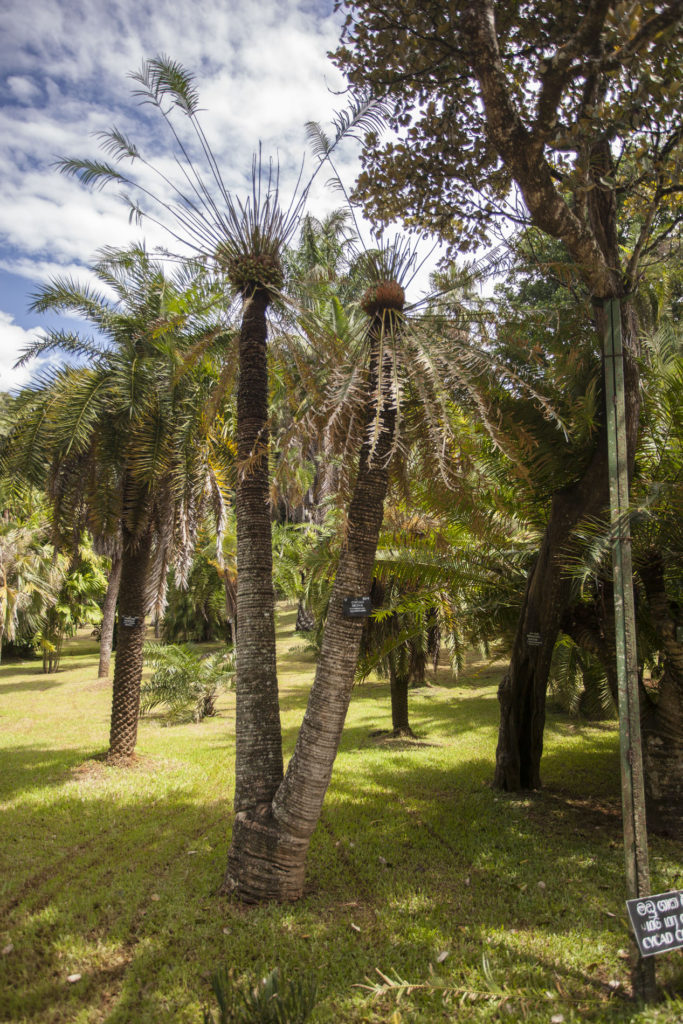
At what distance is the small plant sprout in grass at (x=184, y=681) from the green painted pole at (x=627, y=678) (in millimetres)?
12952

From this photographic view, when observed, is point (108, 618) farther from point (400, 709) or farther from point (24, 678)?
point (400, 709)

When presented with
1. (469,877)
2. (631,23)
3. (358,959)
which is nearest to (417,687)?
(469,877)

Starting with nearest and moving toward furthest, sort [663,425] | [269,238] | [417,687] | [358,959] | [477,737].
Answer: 1. [358,959]
2. [269,238]
3. [663,425]
4. [477,737]
5. [417,687]

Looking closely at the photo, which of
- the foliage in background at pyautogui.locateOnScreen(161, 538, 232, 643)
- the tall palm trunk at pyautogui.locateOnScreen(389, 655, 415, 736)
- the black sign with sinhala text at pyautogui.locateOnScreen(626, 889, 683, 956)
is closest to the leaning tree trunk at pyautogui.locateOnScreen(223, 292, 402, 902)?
the black sign with sinhala text at pyautogui.locateOnScreen(626, 889, 683, 956)

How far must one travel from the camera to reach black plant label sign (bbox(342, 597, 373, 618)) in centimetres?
510

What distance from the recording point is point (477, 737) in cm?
1280

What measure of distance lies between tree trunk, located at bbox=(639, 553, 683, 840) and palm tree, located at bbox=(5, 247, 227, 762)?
228 inches

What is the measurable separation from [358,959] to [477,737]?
8761mm

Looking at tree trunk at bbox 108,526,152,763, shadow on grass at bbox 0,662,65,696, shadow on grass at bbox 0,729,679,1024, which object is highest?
tree trunk at bbox 108,526,152,763

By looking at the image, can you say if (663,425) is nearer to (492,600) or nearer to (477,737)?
(492,600)

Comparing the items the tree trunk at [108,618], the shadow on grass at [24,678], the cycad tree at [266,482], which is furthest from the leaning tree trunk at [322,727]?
the shadow on grass at [24,678]

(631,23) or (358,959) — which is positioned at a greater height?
(631,23)

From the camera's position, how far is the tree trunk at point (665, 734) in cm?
696

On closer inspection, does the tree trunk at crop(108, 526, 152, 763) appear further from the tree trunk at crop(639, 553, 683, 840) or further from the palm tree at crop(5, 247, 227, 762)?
the tree trunk at crop(639, 553, 683, 840)
